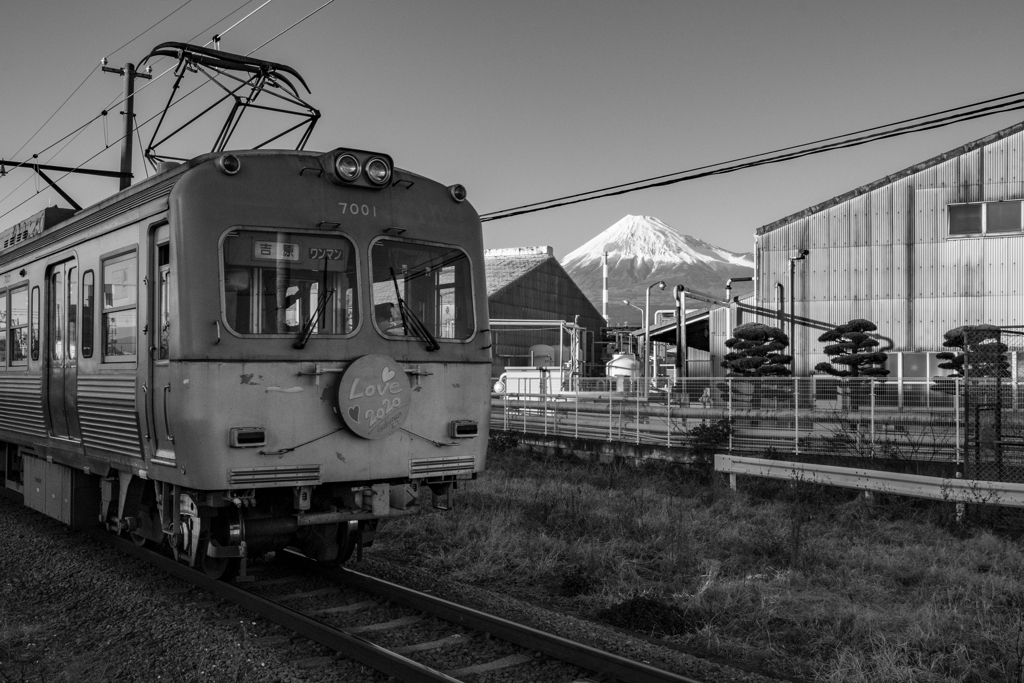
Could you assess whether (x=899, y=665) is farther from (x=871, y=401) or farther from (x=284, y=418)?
(x=871, y=401)

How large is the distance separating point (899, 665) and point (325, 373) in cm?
455

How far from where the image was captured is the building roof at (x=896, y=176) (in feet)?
96.6

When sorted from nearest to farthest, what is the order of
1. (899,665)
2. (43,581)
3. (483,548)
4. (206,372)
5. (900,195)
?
1. (899,665)
2. (206,372)
3. (43,581)
4. (483,548)
5. (900,195)

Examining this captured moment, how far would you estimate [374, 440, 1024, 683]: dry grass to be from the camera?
6.46 meters

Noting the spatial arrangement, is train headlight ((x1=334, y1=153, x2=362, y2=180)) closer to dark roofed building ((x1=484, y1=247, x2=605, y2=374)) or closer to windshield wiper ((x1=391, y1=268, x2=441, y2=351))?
windshield wiper ((x1=391, y1=268, x2=441, y2=351))

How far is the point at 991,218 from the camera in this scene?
29.7 m

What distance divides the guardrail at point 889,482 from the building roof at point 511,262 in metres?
45.2

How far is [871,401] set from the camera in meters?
15.4

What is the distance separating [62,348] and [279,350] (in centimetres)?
341

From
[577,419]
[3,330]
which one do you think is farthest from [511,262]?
[3,330]

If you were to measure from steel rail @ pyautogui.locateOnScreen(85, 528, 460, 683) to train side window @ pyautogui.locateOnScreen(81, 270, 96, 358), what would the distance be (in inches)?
82.2

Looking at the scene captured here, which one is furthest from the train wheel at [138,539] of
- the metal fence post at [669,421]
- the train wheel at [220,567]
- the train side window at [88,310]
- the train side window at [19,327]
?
the metal fence post at [669,421]

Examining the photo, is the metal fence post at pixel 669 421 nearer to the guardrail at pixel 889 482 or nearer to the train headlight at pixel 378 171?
the guardrail at pixel 889 482

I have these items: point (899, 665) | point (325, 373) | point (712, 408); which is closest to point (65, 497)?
point (325, 373)
